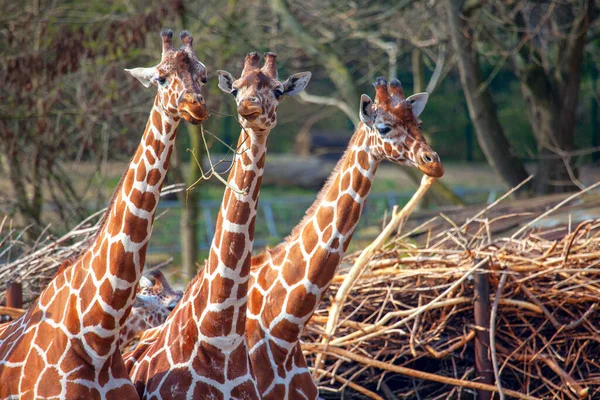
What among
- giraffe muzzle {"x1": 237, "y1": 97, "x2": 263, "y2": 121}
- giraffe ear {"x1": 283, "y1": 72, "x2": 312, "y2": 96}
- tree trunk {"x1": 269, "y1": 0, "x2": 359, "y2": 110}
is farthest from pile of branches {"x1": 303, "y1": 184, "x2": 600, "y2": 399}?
tree trunk {"x1": 269, "y1": 0, "x2": 359, "y2": 110}

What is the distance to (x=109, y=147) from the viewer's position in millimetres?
8273

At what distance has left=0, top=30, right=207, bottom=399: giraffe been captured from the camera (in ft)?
10.0

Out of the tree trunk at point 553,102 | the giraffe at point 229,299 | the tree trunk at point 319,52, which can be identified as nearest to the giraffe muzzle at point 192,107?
the giraffe at point 229,299

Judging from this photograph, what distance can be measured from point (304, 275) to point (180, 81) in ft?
3.61

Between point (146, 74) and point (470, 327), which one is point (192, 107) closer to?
point (146, 74)

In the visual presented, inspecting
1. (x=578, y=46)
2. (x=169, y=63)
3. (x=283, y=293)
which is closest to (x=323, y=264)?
(x=283, y=293)

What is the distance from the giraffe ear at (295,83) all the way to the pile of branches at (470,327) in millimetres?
1563

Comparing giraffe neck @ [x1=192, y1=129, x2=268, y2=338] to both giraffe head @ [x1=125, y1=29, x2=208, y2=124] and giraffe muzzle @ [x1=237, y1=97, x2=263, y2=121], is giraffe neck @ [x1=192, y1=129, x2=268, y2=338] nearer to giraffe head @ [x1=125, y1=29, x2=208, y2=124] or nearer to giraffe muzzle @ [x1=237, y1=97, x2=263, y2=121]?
giraffe muzzle @ [x1=237, y1=97, x2=263, y2=121]

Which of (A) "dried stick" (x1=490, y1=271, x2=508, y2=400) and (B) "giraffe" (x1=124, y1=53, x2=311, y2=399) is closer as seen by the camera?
(B) "giraffe" (x1=124, y1=53, x2=311, y2=399)

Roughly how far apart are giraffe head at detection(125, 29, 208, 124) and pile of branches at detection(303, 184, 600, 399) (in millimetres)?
1835

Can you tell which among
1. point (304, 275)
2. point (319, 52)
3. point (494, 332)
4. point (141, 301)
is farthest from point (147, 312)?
point (319, 52)

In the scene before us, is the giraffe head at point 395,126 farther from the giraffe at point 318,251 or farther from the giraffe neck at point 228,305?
the giraffe neck at point 228,305

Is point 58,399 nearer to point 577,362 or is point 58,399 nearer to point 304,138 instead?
point 577,362

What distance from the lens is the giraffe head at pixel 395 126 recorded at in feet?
11.3
